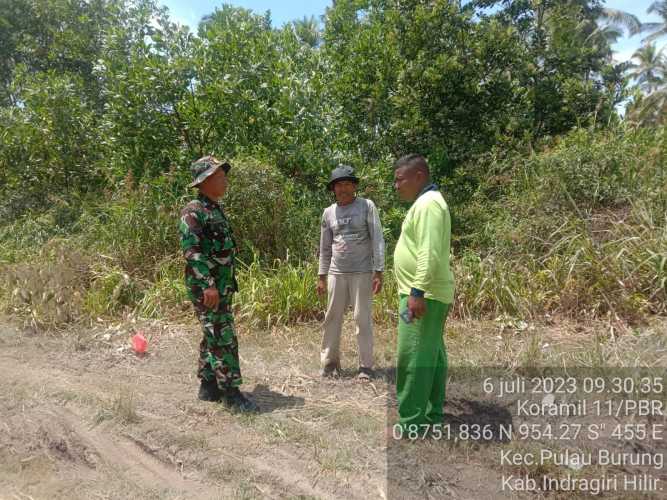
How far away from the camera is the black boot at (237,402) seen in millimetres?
3678

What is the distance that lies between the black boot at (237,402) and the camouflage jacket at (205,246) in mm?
723

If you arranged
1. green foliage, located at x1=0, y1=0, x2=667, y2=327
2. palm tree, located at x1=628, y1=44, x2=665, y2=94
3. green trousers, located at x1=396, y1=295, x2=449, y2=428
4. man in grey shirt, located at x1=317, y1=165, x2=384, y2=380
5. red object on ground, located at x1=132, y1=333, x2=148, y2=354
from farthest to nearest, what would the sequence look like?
palm tree, located at x1=628, y1=44, x2=665, y2=94
green foliage, located at x1=0, y1=0, x2=667, y2=327
red object on ground, located at x1=132, y1=333, x2=148, y2=354
man in grey shirt, located at x1=317, y1=165, x2=384, y2=380
green trousers, located at x1=396, y1=295, x2=449, y2=428

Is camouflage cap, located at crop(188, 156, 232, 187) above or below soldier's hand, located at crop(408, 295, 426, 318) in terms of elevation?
above

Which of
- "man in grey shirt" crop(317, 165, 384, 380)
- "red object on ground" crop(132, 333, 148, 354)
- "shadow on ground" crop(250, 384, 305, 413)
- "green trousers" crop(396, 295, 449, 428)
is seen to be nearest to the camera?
"green trousers" crop(396, 295, 449, 428)

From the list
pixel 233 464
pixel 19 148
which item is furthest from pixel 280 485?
pixel 19 148

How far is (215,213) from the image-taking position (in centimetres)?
363

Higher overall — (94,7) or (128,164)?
(94,7)

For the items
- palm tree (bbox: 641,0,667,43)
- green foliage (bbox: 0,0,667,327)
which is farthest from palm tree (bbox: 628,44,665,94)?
green foliage (bbox: 0,0,667,327)

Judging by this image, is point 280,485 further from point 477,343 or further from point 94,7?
point 94,7

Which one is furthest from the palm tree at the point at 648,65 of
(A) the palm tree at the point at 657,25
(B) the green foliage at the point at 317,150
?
(B) the green foliage at the point at 317,150

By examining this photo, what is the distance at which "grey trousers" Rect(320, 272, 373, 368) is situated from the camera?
4.14 meters

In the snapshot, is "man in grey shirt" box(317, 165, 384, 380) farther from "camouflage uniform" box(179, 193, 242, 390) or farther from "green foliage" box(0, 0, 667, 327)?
"green foliage" box(0, 0, 667, 327)

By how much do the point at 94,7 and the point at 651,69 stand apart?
105 ft

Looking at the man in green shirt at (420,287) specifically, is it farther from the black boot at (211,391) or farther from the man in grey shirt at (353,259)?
the black boot at (211,391)
